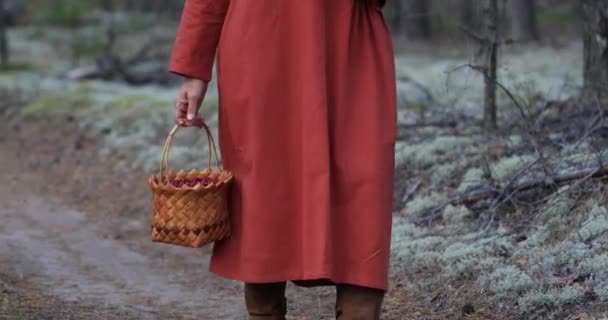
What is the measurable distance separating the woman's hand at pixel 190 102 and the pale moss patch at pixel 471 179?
287cm

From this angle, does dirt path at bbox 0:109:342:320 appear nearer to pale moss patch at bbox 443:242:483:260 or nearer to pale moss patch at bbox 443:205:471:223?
pale moss patch at bbox 443:242:483:260

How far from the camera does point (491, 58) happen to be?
664 centimetres

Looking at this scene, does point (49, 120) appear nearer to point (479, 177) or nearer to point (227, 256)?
point (479, 177)

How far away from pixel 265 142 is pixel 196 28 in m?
0.43

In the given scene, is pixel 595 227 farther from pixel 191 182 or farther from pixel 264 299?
pixel 191 182

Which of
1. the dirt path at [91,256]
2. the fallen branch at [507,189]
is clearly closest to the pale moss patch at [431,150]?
the fallen branch at [507,189]

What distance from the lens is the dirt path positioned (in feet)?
16.1

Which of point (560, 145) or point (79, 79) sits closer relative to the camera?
point (560, 145)

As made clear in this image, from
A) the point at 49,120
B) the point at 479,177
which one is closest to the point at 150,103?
the point at 49,120

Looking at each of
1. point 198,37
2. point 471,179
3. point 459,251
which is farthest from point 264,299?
point 471,179

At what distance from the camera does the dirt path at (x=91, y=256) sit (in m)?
4.91

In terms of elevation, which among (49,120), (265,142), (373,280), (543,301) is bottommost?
(49,120)

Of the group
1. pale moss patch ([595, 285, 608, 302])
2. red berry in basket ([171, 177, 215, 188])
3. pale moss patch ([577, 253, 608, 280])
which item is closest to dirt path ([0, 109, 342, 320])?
pale moss patch ([577, 253, 608, 280])

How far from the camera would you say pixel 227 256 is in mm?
3199
